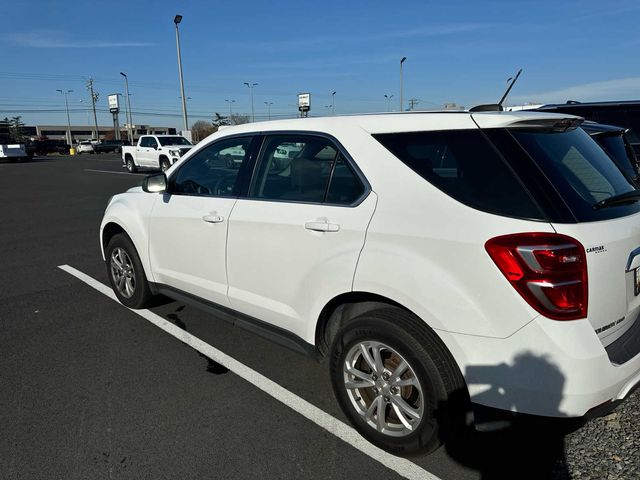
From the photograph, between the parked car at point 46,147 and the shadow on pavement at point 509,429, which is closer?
the shadow on pavement at point 509,429

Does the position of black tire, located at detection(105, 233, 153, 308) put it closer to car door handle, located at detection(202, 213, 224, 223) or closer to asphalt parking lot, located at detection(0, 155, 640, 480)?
asphalt parking lot, located at detection(0, 155, 640, 480)

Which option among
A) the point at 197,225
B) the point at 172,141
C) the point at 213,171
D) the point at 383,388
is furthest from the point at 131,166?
the point at 383,388

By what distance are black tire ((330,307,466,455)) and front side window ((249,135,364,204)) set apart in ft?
2.32

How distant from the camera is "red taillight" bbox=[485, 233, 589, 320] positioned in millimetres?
1940

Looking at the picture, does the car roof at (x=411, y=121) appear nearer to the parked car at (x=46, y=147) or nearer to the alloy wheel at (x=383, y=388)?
the alloy wheel at (x=383, y=388)

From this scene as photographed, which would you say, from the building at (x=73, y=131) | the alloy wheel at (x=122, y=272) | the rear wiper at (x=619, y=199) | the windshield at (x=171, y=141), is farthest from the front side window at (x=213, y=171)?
the building at (x=73, y=131)

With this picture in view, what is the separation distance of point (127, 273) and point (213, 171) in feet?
5.24

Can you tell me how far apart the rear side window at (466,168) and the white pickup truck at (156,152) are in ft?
69.3

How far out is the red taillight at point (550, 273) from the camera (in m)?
1.94

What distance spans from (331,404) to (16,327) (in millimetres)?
3057

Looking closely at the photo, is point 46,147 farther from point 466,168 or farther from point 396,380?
point 466,168

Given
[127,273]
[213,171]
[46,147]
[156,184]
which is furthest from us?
[46,147]

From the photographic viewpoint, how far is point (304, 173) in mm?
2930

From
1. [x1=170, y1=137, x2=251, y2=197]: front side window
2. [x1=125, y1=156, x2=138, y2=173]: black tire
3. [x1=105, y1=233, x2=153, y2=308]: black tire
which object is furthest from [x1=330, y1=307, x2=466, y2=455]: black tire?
[x1=125, y1=156, x2=138, y2=173]: black tire
